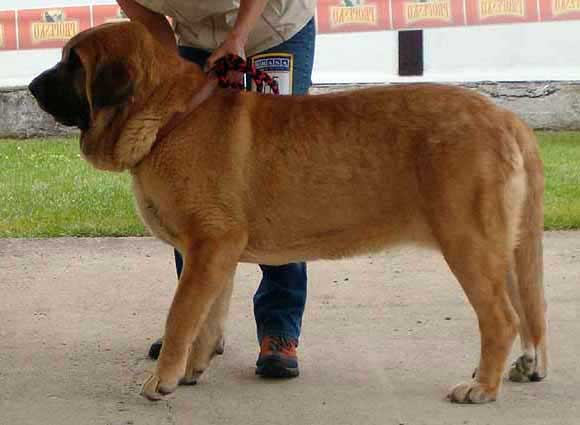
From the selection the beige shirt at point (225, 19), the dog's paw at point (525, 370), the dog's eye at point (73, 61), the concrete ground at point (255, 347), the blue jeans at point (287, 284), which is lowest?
the concrete ground at point (255, 347)

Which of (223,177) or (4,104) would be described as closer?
(223,177)

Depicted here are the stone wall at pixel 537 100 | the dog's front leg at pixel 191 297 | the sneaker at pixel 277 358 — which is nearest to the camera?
the dog's front leg at pixel 191 297

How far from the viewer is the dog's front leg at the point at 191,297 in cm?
429

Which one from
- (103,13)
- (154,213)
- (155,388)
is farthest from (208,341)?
(103,13)

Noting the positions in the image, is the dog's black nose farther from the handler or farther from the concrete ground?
the concrete ground

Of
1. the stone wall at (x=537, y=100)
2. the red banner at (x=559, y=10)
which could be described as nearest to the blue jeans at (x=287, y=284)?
the stone wall at (x=537, y=100)

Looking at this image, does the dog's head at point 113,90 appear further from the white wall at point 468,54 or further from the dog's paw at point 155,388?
the white wall at point 468,54

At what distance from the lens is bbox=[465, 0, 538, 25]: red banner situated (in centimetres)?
1323

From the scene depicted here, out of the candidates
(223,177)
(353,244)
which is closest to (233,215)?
(223,177)

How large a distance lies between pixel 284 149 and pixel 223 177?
0.91ft

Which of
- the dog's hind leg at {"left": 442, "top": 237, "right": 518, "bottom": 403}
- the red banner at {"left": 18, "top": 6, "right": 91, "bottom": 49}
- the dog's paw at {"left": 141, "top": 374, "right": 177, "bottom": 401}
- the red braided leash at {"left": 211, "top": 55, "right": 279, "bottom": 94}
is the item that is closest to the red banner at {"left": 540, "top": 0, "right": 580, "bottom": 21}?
the red banner at {"left": 18, "top": 6, "right": 91, "bottom": 49}

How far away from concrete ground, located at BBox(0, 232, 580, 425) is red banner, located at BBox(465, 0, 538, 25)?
650 cm

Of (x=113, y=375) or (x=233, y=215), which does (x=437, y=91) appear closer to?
(x=233, y=215)

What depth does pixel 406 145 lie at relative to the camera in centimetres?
437
